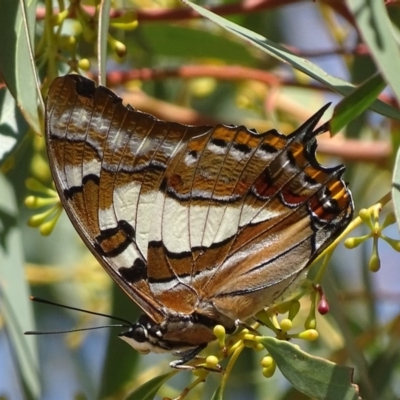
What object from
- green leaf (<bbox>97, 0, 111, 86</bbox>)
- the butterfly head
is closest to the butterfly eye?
the butterfly head

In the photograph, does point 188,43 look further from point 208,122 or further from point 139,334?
point 139,334

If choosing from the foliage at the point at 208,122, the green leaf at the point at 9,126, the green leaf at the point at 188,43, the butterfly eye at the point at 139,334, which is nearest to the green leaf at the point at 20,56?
the foliage at the point at 208,122

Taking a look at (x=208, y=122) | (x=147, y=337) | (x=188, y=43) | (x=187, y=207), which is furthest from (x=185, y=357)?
(x=188, y=43)

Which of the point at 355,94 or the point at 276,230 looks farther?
the point at 276,230

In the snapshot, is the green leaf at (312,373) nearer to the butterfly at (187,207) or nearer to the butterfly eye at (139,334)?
the butterfly at (187,207)

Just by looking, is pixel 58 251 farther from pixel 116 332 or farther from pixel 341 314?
pixel 341 314

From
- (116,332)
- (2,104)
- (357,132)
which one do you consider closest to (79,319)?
(116,332)
